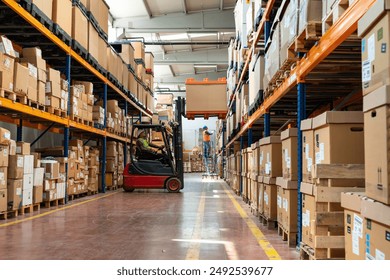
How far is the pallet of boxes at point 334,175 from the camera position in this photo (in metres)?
3.41

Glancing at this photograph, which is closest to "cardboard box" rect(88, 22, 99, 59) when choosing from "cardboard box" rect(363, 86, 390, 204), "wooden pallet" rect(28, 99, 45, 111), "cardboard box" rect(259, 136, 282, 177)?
"wooden pallet" rect(28, 99, 45, 111)

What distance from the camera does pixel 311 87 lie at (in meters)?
5.89

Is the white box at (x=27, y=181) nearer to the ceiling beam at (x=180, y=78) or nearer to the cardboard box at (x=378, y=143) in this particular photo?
the cardboard box at (x=378, y=143)

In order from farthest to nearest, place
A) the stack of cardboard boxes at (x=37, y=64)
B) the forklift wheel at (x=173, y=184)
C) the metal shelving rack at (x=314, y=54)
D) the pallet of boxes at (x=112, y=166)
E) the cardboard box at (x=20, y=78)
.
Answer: the pallet of boxes at (x=112, y=166), the forklift wheel at (x=173, y=184), the stack of cardboard boxes at (x=37, y=64), the cardboard box at (x=20, y=78), the metal shelving rack at (x=314, y=54)

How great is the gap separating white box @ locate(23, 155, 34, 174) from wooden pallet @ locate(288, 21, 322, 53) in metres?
4.84

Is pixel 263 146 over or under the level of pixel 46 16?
under

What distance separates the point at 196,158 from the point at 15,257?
30690 mm

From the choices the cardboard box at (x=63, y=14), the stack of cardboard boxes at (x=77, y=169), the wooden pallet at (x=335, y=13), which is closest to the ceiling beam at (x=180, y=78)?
the stack of cardboard boxes at (x=77, y=169)

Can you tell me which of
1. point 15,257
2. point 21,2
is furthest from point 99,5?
point 15,257

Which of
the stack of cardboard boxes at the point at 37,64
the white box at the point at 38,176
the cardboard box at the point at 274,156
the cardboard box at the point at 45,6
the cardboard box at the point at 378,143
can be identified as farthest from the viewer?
the white box at the point at 38,176

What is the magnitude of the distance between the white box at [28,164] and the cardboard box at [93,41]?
3.92 meters

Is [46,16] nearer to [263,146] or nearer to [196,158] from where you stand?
[263,146]

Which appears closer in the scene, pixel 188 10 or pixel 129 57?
pixel 129 57

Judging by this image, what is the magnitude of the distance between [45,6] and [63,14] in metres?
0.88
